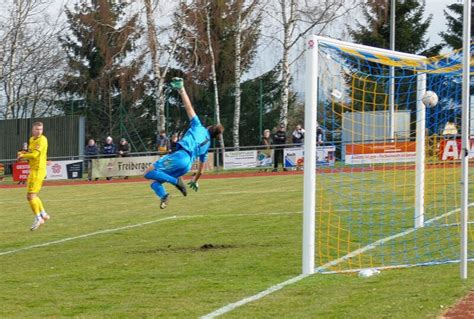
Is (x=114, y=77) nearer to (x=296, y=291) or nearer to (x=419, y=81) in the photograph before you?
(x=419, y=81)

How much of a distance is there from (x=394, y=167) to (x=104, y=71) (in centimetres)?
2551

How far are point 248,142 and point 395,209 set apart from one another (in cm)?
2706

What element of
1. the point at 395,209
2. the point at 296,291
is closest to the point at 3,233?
the point at 395,209

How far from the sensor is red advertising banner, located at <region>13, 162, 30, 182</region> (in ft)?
121

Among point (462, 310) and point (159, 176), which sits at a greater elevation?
point (159, 176)

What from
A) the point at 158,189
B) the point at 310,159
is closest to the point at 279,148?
the point at 158,189

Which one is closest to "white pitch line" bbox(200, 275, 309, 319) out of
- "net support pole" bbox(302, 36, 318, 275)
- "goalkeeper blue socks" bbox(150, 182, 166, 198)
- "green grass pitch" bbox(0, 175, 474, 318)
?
"green grass pitch" bbox(0, 175, 474, 318)

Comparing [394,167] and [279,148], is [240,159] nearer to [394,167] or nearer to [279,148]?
[279,148]

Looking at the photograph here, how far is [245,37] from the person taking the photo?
43.7m

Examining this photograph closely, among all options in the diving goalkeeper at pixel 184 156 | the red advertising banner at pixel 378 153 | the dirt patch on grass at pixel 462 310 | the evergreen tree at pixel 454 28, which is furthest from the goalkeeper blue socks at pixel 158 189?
the evergreen tree at pixel 454 28

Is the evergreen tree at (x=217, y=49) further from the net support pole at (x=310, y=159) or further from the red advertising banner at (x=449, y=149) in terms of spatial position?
the net support pole at (x=310, y=159)

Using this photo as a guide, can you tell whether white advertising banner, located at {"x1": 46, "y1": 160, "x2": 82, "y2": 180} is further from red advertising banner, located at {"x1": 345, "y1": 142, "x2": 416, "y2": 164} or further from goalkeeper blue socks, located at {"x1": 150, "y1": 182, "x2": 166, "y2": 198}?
goalkeeper blue socks, located at {"x1": 150, "y1": 182, "x2": 166, "y2": 198}

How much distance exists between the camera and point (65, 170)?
37156 millimetres

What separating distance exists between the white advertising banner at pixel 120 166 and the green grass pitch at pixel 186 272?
1599 cm
